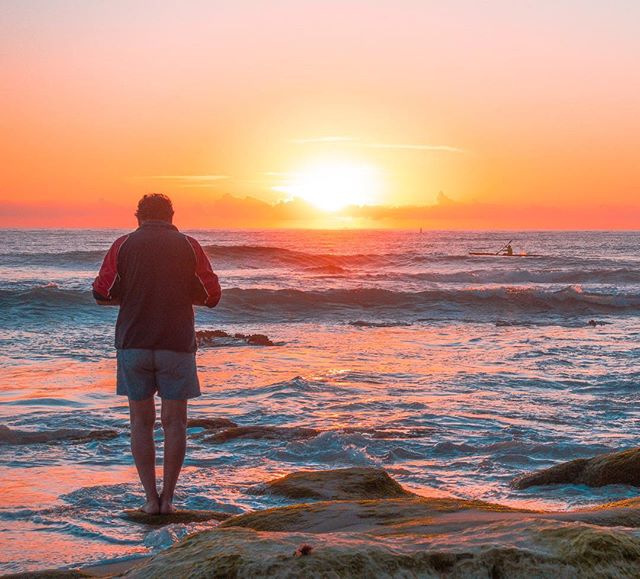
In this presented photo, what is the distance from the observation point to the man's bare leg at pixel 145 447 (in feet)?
18.0

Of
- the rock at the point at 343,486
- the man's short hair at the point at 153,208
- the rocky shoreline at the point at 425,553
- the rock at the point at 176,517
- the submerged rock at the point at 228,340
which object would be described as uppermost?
the man's short hair at the point at 153,208

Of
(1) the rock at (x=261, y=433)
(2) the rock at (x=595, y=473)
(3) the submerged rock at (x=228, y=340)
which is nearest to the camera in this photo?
(2) the rock at (x=595, y=473)

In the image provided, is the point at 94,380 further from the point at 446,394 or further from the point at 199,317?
the point at 199,317

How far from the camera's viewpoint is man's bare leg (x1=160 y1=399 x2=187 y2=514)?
17.9 ft

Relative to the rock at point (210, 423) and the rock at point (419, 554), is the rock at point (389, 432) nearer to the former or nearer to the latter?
the rock at point (210, 423)

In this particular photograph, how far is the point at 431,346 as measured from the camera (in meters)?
16.2

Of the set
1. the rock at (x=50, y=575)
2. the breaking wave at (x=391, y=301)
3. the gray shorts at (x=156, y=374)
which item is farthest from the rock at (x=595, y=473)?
the breaking wave at (x=391, y=301)

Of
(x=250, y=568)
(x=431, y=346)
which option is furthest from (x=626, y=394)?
(x=250, y=568)

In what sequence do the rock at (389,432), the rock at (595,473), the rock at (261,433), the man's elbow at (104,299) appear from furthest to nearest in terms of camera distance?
the rock at (389,432), the rock at (261,433), the rock at (595,473), the man's elbow at (104,299)

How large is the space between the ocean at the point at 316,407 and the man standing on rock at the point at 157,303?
79 cm

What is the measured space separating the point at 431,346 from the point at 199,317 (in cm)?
862

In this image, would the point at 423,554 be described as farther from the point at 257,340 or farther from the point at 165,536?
the point at 257,340

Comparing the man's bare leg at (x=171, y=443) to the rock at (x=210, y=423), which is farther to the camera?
the rock at (x=210, y=423)

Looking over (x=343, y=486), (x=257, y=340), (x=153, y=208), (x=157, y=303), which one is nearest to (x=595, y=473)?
(x=343, y=486)
